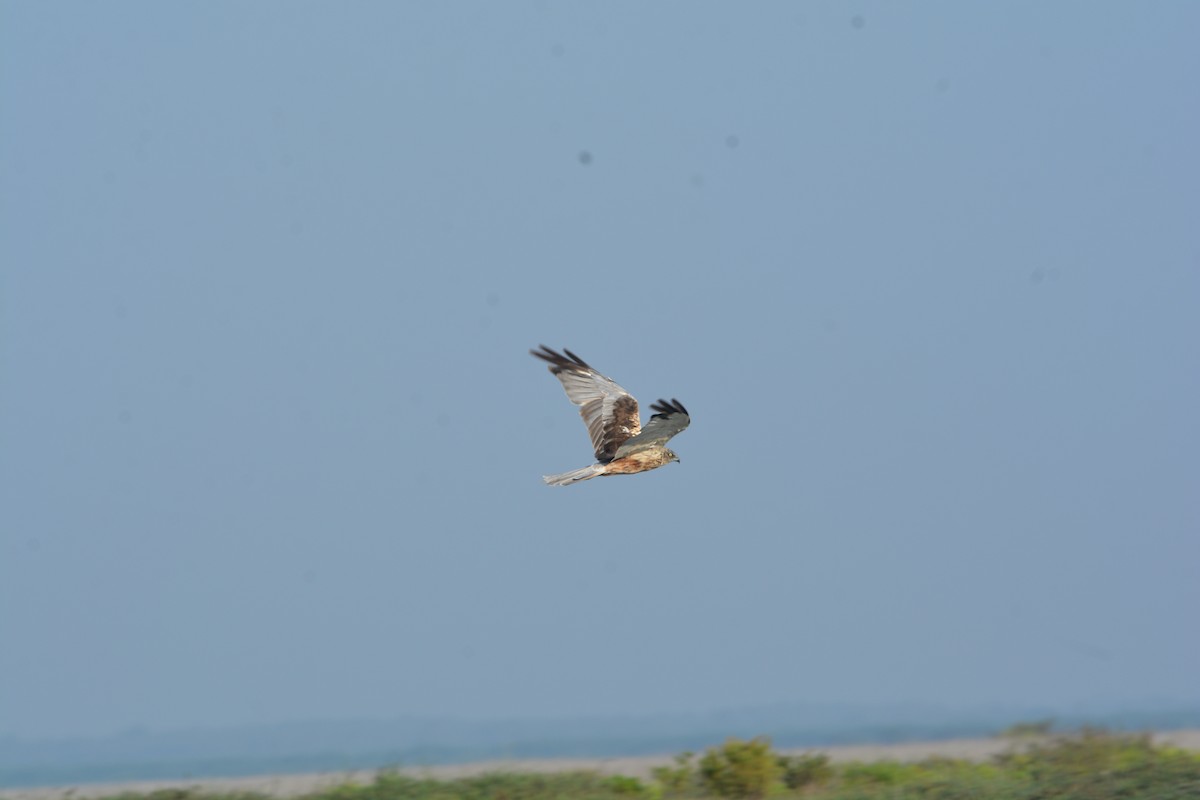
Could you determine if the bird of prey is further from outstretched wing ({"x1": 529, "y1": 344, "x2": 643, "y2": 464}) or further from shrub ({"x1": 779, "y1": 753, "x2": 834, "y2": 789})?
shrub ({"x1": 779, "y1": 753, "x2": 834, "y2": 789})

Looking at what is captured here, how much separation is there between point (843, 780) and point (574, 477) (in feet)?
24.8

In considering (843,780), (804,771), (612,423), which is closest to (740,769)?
(804,771)

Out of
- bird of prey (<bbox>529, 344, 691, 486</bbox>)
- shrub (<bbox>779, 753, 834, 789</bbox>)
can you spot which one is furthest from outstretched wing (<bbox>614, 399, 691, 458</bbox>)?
shrub (<bbox>779, 753, 834, 789</bbox>)

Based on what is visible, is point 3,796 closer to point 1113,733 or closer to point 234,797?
point 234,797

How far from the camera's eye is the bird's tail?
1424 cm

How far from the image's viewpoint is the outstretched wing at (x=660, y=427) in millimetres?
14180

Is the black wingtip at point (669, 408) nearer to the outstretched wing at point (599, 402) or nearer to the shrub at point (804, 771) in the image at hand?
the outstretched wing at point (599, 402)

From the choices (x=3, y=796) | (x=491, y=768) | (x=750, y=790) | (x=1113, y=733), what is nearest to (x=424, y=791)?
(x=491, y=768)

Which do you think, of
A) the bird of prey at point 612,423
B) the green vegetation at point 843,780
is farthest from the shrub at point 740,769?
the bird of prey at point 612,423

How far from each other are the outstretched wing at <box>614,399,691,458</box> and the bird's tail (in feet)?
1.16

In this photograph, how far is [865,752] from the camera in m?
24.4

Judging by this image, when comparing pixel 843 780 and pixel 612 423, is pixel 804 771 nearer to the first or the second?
pixel 843 780

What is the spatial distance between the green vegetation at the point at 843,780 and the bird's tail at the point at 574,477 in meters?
5.17

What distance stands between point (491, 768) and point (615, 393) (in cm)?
657
